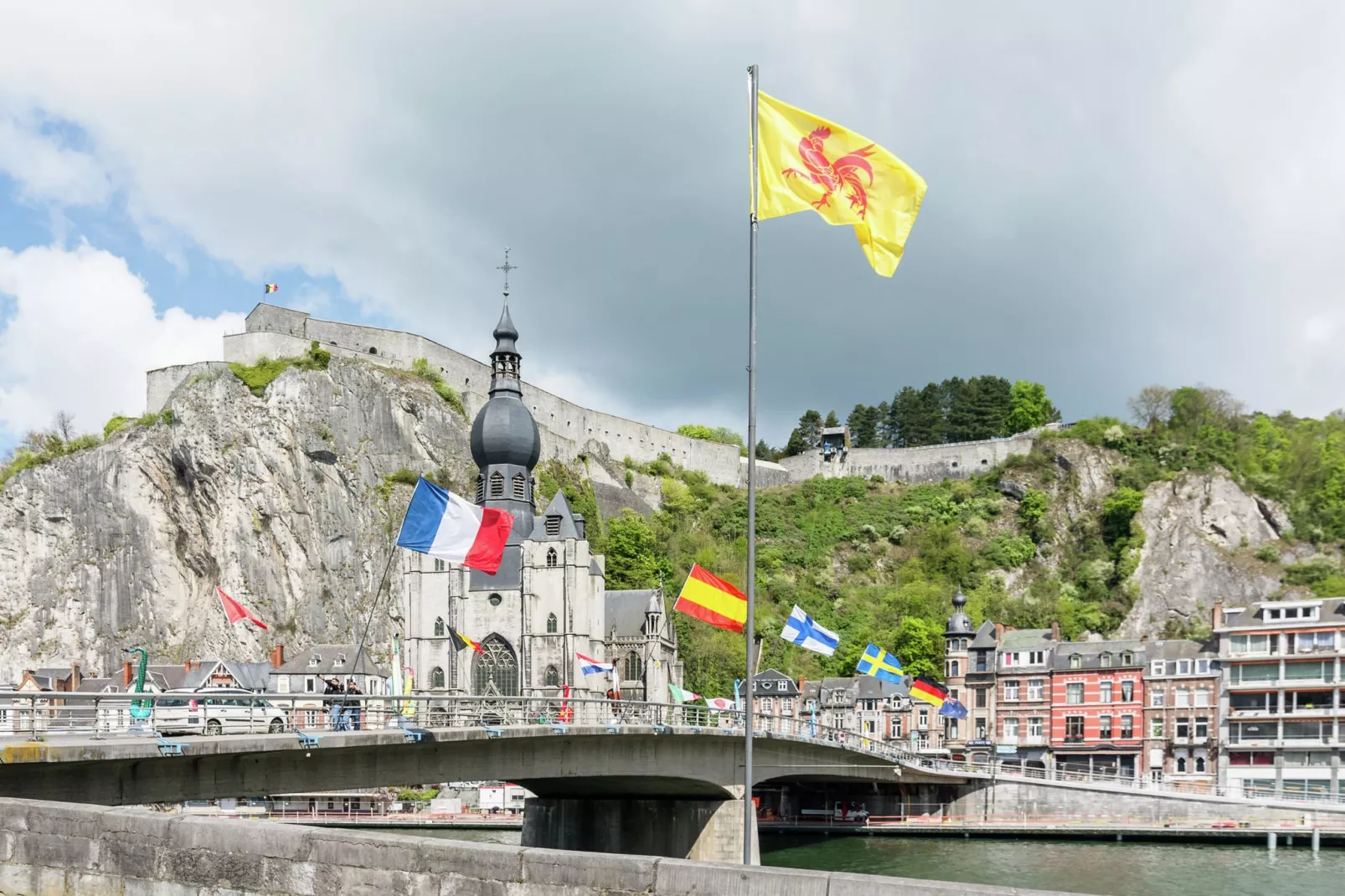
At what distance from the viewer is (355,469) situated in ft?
282

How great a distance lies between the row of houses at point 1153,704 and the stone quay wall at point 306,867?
5171 cm

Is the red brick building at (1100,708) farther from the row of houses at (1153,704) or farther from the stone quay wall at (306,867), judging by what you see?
the stone quay wall at (306,867)

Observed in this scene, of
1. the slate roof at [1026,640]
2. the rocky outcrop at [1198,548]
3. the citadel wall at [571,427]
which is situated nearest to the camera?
the slate roof at [1026,640]

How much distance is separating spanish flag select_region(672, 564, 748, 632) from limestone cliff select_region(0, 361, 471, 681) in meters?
55.2

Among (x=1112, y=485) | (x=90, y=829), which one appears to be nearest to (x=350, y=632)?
(x=1112, y=485)

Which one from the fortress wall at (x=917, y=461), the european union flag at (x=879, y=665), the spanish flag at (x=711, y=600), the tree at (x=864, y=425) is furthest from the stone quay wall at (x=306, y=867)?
the tree at (x=864, y=425)

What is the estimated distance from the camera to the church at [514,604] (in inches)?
2827

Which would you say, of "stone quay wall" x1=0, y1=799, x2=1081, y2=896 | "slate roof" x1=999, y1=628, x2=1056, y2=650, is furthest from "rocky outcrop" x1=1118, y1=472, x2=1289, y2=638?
"stone quay wall" x1=0, y1=799, x2=1081, y2=896

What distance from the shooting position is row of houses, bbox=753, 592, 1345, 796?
185 feet

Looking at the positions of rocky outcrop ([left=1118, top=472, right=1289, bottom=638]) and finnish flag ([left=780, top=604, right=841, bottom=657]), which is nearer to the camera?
finnish flag ([left=780, top=604, right=841, bottom=657])

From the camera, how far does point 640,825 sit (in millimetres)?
36469

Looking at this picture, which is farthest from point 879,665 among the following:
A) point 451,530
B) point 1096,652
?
point 1096,652

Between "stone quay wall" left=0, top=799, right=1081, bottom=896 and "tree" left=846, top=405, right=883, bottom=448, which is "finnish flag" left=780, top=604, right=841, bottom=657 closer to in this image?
"stone quay wall" left=0, top=799, right=1081, bottom=896

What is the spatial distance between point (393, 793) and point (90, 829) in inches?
2096
